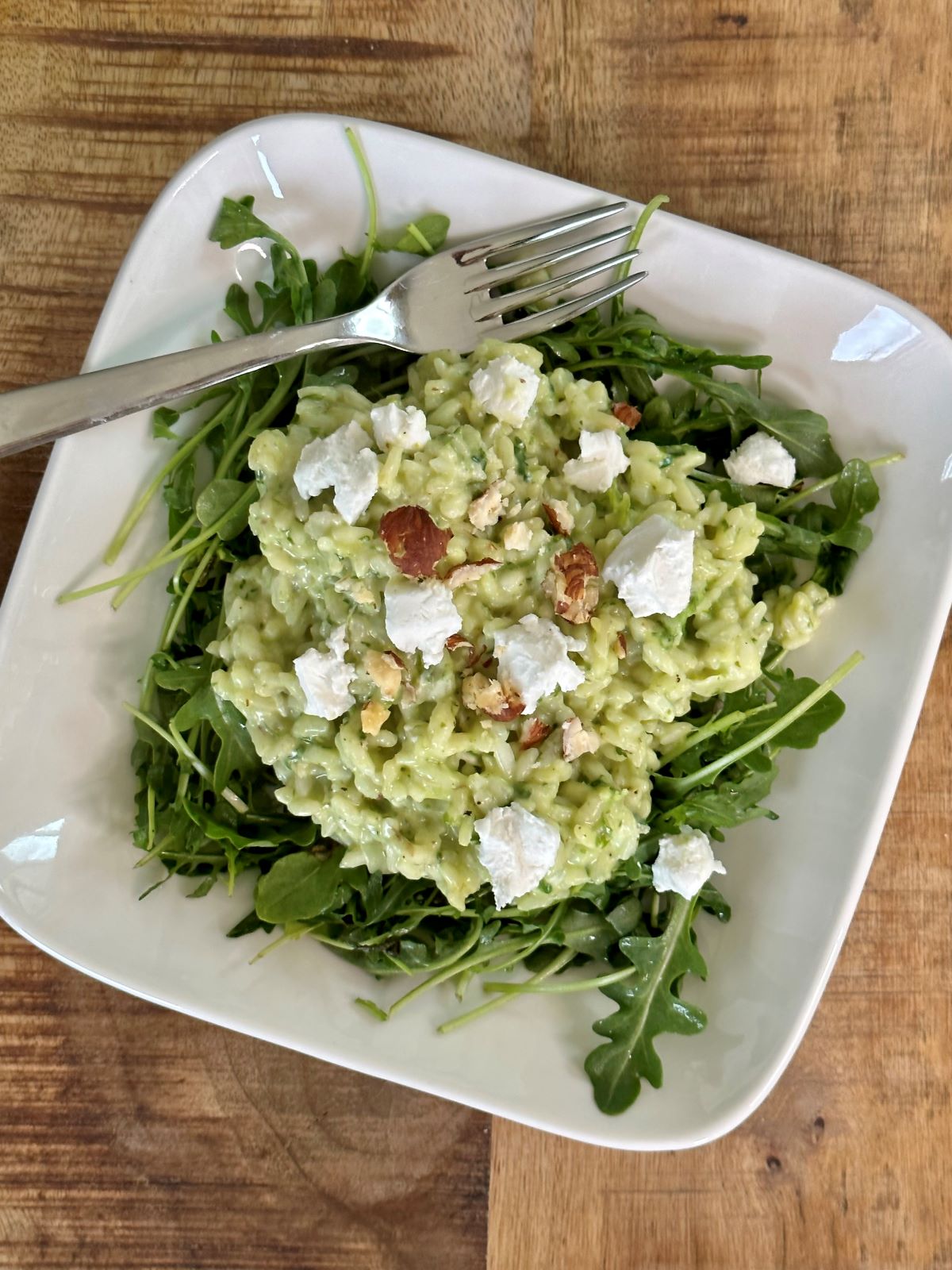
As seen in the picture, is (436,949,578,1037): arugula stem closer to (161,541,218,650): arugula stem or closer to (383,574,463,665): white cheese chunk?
(383,574,463,665): white cheese chunk

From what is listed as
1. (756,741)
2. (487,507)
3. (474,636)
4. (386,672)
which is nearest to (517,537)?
(487,507)

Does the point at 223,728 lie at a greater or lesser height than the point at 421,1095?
greater

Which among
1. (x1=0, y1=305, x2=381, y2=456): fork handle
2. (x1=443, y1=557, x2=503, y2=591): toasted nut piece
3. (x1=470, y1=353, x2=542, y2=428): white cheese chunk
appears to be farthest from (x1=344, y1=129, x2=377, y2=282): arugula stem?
(x1=443, y1=557, x2=503, y2=591): toasted nut piece

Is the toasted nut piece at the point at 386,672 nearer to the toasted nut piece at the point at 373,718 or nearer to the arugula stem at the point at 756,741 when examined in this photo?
the toasted nut piece at the point at 373,718

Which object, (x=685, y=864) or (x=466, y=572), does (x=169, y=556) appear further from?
(x=685, y=864)

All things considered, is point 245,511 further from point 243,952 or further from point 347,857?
point 243,952

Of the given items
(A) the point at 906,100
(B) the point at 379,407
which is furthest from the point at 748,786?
(A) the point at 906,100
